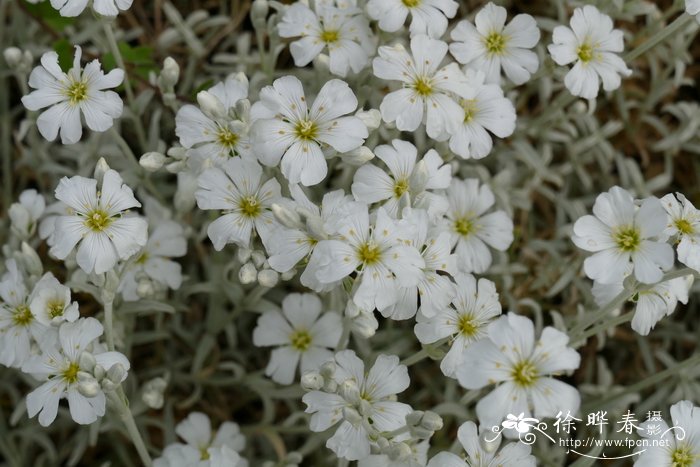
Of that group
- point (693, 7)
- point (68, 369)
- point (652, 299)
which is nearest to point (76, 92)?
point (68, 369)

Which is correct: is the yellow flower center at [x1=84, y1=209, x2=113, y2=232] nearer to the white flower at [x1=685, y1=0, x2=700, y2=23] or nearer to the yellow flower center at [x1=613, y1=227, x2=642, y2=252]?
the yellow flower center at [x1=613, y1=227, x2=642, y2=252]

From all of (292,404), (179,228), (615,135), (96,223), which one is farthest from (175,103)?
(615,135)

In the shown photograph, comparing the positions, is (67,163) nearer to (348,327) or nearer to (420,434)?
(348,327)

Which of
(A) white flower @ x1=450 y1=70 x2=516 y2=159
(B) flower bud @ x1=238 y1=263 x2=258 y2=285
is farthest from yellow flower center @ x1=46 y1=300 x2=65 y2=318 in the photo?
(A) white flower @ x1=450 y1=70 x2=516 y2=159

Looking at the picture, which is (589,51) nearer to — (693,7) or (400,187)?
(693,7)

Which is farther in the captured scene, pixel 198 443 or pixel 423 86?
pixel 198 443

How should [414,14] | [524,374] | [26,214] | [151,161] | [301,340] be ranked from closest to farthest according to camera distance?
1. [524,374]
2. [151,161]
3. [414,14]
4. [26,214]
5. [301,340]

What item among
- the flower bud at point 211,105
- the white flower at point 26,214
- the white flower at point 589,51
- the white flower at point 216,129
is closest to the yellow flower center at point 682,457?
the white flower at point 589,51
